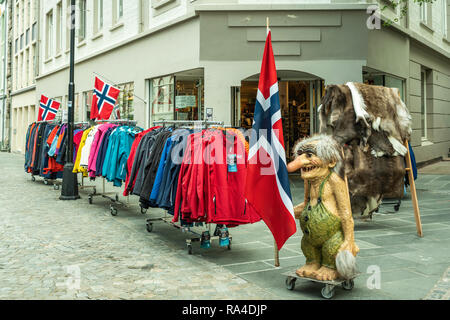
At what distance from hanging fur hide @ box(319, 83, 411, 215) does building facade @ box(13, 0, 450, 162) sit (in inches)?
81.8

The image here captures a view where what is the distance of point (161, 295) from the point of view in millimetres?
4406

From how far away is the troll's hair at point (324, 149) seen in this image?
4.42 metres

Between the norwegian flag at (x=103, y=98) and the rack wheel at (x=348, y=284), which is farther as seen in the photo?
the norwegian flag at (x=103, y=98)

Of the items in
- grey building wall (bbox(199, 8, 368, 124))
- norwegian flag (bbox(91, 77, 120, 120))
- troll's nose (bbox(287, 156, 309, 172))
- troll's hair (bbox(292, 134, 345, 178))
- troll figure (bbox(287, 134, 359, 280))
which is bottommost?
troll figure (bbox(287, 134, 359, 280))

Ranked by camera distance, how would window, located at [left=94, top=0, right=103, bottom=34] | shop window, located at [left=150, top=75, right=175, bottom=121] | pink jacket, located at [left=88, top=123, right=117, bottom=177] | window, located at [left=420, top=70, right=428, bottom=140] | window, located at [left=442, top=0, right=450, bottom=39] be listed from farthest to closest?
1. window, located at [left=442, top=0, right=450, bottom=39]
2. window, located at [left=94, top=0, right=103, bottom=34]
3. window, located at [left=420, top=70, right=428, bottom=140]
4. shop window, located at [left=150, top=75, right=175, bottom=121]
5. pink jacket, located at [left=88, top=123, right=117, bottom=177]

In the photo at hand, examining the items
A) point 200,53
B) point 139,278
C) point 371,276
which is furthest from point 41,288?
point 200,53

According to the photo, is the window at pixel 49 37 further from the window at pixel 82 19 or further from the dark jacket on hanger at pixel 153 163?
the dark jacket on hanger at pixel 153 163

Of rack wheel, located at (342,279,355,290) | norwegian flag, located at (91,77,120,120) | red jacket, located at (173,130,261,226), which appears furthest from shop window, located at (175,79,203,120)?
rack wheel, located at (342,279,355,290)

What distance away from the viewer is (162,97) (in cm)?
1456

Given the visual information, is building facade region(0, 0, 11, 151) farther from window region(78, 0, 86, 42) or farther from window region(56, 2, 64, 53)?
window region(78, 0, 86, 42)

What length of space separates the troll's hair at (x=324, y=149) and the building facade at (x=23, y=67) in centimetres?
2686

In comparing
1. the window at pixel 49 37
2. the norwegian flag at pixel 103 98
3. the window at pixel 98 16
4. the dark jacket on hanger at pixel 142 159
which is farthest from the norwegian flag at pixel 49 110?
the window at pixel 49 37

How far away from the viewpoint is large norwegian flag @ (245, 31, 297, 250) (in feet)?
15.3

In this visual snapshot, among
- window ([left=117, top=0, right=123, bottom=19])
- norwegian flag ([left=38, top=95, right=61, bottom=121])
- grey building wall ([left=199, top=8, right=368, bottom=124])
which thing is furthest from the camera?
window ([left=117, top=0, right=123, bottom=19])
